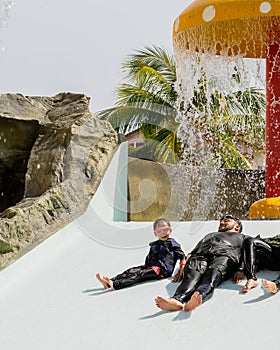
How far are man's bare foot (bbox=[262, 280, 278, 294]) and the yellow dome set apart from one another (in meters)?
4.23

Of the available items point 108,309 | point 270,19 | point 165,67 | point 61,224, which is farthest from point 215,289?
point 165,67

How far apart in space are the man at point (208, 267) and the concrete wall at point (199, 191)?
4208 mm

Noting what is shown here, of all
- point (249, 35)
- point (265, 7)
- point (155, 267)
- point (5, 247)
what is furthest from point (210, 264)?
point (249, 35)

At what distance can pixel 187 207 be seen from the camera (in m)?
9.96

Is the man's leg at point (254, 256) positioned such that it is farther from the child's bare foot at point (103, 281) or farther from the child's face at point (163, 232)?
the child's bare foot at point (103, 281)

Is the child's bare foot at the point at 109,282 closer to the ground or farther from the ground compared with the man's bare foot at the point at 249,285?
closer to the ground

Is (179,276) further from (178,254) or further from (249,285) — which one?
(249,285)

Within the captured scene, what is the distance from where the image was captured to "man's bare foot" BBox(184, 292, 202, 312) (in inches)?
149

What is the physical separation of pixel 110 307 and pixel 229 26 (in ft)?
16.1

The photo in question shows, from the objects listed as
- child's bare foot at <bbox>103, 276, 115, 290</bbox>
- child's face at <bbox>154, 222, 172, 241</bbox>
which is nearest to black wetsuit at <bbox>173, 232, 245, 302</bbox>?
child's face at <bbox>154, 222, 172, 241</bbox>

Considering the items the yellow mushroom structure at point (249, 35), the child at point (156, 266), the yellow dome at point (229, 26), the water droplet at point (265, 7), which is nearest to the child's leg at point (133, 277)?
the child at point (156, 266)

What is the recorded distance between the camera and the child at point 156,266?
4.55 metres

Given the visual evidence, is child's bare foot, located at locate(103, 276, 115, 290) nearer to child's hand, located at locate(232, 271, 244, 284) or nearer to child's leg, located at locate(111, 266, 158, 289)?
child's leg, located at locate(111, 266, 158, 289)

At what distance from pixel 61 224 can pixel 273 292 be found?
303 centimetres
